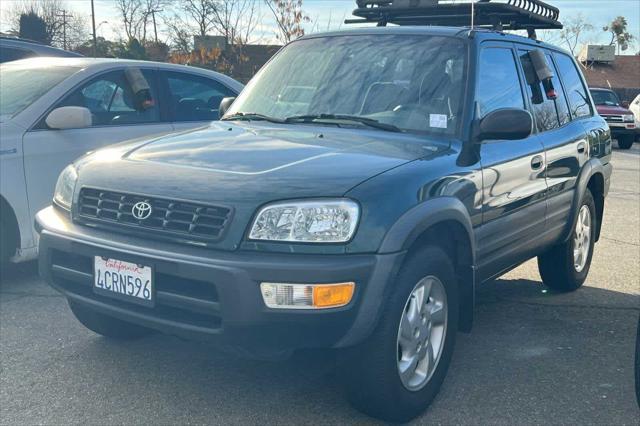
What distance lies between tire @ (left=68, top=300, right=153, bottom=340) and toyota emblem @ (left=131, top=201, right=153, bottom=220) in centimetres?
102

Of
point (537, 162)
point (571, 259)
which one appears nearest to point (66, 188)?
point (537, 162)

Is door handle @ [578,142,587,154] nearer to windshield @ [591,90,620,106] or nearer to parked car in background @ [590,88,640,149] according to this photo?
parked car in background @ [590,88,640,149]

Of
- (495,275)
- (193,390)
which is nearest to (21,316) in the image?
(193,390)

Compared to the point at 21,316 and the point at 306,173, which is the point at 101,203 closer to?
the point at 306,173

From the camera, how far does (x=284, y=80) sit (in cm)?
434

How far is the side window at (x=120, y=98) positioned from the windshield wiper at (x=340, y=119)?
2.16 meters

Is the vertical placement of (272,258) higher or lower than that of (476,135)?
lower

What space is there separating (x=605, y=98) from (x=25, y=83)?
844 inches

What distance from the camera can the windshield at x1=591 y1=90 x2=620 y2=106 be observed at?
23453 millimetres

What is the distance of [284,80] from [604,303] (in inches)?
107

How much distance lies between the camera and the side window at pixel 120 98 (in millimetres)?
5582

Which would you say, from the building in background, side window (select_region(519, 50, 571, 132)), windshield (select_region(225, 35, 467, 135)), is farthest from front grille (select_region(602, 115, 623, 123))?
the building in background

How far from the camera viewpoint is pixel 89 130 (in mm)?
5457

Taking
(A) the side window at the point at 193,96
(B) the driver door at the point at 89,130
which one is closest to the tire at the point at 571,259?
(A) the side window at the point at 193,96
